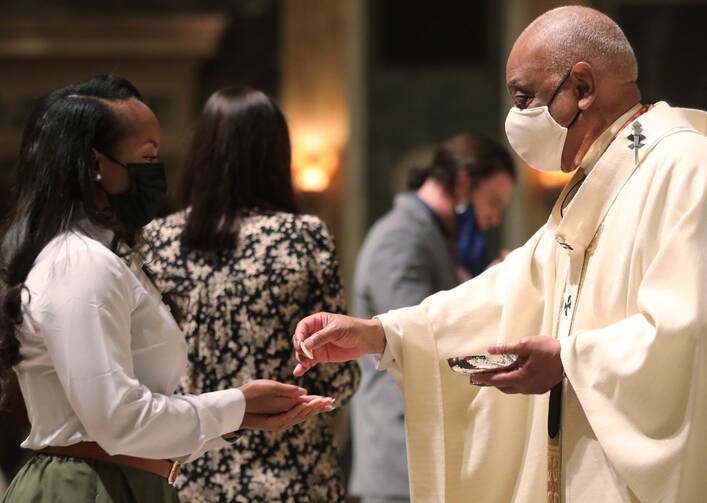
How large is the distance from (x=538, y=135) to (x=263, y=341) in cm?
90

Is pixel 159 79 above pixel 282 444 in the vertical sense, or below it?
above

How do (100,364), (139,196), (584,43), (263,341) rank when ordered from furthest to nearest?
(263,341)
(584,43)
(139,196)
(100,364)

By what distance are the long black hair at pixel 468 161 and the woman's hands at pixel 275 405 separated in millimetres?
2185

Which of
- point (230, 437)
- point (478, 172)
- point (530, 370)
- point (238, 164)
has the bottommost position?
point (230, 437)

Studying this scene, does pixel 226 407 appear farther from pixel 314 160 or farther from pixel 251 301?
pixel 314 160

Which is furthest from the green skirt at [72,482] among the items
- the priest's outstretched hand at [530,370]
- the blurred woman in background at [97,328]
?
the priest's outstretched hand at [530,370]

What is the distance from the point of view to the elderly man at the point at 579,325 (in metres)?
2.47

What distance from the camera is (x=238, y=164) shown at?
130 inches

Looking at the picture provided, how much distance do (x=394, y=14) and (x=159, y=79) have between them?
85.3 inches

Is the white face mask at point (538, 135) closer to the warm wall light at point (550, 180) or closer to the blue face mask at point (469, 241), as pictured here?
the blue face mask at point (469, 241)

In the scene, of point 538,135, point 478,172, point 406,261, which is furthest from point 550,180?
point 538,135

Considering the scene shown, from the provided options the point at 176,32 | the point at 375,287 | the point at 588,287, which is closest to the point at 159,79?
the point at 176,32

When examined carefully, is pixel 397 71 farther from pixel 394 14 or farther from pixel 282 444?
pixel 282 444

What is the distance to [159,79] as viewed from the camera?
10688mm
